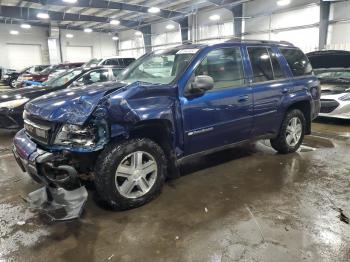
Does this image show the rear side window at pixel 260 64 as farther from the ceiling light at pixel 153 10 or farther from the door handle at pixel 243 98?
the ceiling light at pixel 153 10

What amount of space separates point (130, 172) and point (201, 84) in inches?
46.2

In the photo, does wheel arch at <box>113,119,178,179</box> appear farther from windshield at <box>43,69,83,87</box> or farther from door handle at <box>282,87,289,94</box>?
windshield at <box>43,69,83,87</box>

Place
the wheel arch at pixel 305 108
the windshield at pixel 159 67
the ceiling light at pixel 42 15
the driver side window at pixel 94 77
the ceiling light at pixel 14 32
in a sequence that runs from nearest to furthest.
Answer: the windshield at pixel 159 67
the wheel arch at pixel 305 108
the driver side window at pixel 94 77
the ceiling light at pixel 42 15
the ceiling light at pixel 14 32

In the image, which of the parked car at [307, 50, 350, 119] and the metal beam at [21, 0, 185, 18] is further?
the metal beam at [21, 0, 185, 18]

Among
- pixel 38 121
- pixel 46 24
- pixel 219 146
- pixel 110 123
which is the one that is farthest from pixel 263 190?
pixel 46 24

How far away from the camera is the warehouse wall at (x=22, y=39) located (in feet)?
75.8

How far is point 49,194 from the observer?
9.77 ft

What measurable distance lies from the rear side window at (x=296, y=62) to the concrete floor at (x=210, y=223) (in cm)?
144

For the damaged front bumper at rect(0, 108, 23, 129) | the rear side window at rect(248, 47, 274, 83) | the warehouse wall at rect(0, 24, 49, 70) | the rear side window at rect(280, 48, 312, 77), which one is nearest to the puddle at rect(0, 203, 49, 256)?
the damaged front bumper at rect(0, 108, 23, 129)

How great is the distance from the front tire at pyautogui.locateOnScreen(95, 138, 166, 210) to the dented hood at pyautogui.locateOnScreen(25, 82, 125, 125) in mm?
401

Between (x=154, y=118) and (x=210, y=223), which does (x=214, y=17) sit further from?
(x=210, y=223)

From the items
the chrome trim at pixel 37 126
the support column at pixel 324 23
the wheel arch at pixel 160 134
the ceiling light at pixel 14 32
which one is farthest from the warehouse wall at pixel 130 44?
the wheel arch at pixel 160 134

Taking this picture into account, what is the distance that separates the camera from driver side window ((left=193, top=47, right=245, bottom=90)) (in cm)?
348

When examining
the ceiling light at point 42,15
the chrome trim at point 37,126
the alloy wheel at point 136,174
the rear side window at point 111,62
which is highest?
the ceiling light at point 42,15
